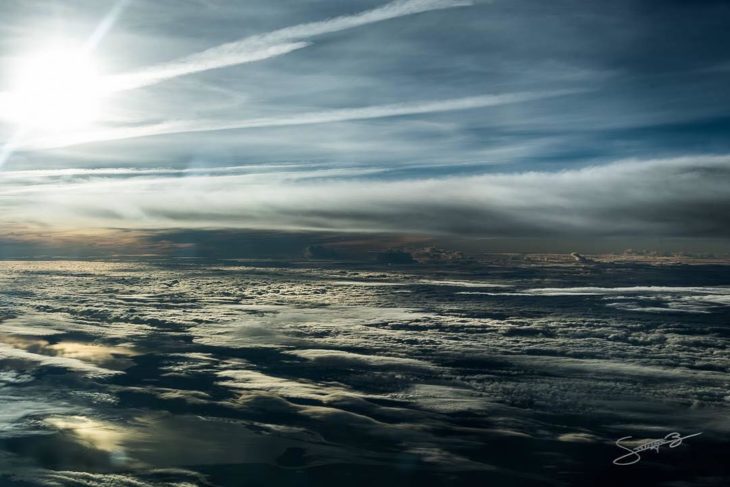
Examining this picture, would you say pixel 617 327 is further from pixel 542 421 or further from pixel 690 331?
pixel 542 421

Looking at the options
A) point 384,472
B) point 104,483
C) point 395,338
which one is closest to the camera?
point 104,483

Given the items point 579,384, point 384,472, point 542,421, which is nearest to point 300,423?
point 384,472

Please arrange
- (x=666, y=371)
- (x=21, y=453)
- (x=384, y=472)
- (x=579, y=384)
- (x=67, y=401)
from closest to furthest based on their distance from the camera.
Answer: (x=384, y=472), (x=21, y=453), (x=67, y=401), (x=579, y=384), (x=666, y=371)

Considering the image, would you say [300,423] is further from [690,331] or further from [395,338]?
[690,331]

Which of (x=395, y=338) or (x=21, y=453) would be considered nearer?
(x=21, y=453)

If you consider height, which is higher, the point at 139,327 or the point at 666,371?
the point at 139,327

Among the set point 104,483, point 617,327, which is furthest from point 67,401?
Result: point 617,327
